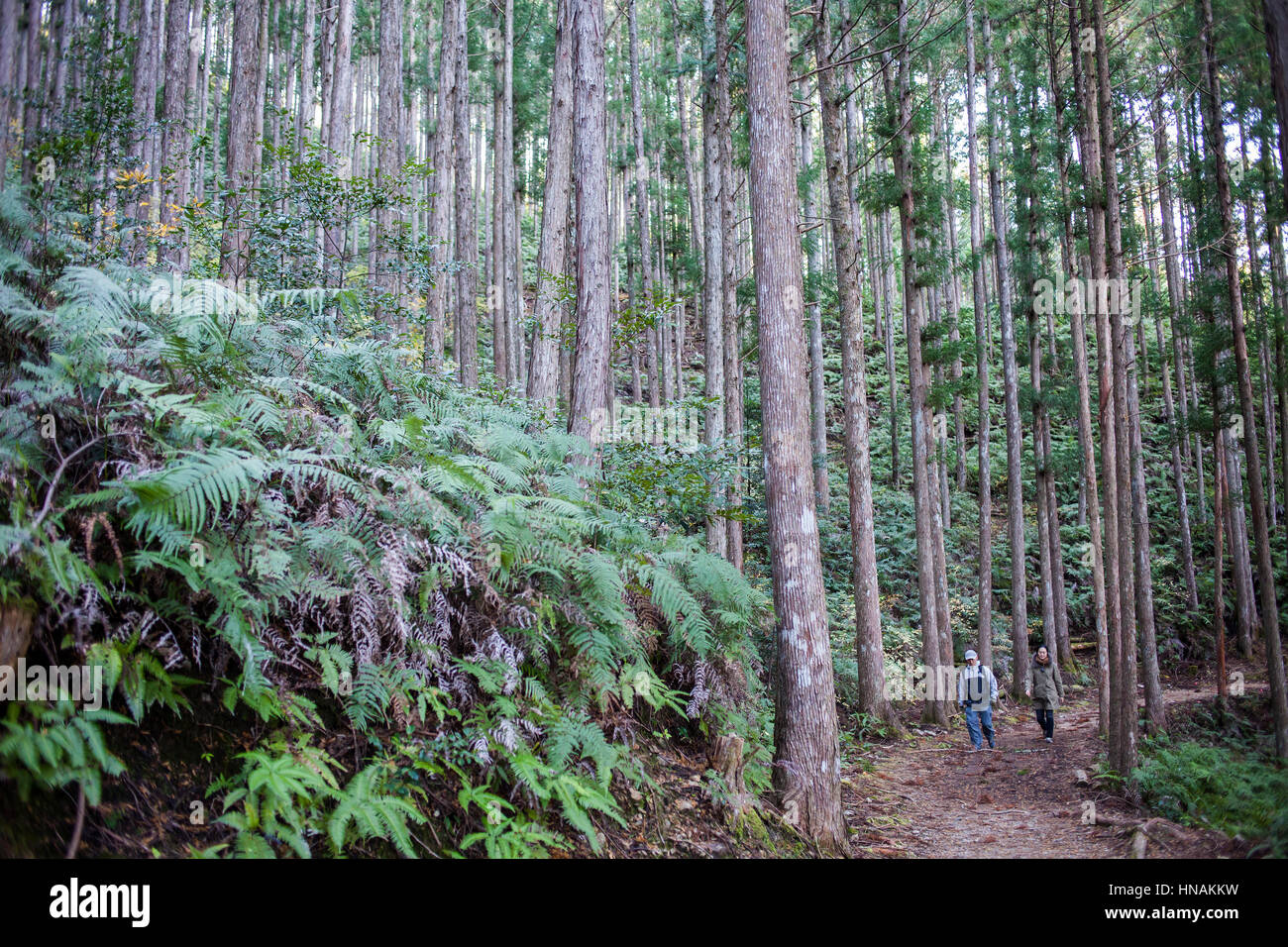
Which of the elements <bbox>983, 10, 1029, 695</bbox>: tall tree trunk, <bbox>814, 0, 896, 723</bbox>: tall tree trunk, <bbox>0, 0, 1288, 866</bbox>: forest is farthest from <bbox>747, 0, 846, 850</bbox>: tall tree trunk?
<bbox>983, 10, 1029, 695</bbox>: tall tree trunk

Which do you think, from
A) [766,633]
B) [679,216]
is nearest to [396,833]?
[766,633]

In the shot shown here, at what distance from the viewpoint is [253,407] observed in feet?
13.7

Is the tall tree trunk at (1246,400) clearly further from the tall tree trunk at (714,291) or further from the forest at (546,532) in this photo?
the tall tree trunk at (714,291)

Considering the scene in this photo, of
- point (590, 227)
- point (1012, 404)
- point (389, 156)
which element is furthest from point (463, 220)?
point (1012, 404)

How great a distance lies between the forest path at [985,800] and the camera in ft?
20.2

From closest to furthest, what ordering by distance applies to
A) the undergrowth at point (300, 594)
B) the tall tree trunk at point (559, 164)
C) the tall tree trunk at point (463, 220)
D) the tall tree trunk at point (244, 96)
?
the undergrowth at point (300, 594) < the tall tree trunk at point (559, 164) < the tall tree trunk at point (244, 96) < the tall tree trunk at point (463, 220)

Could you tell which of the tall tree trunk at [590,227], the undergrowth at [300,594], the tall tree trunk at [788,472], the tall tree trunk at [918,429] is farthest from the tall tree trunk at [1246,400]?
the tall tree trunk at [590,227]

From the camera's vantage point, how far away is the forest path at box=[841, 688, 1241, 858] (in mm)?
6164

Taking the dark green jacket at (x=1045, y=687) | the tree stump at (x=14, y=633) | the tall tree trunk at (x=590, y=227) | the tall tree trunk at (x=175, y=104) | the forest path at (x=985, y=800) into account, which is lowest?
the forest path at (x=985, y=800)

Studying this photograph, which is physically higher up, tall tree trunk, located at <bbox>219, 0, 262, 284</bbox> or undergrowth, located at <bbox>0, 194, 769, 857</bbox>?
tall tree trunk, located at <bbox>219, 0, 262, 284</bbox>

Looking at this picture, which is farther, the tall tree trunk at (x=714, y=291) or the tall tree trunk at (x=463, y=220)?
the tall tree trunk at (x=463, y=220)

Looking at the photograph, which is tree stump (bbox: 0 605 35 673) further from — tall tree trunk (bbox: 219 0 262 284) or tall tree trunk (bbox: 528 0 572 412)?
tall tree trunk (bbox: 219 0 262 284)
